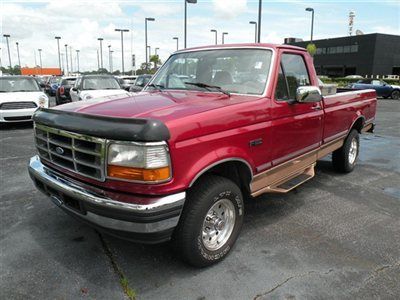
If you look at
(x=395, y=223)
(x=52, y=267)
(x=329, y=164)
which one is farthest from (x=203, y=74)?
(x=329, y=164)

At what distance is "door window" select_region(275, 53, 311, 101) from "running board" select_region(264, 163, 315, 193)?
99 centimetres

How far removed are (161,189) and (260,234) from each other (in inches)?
66.8

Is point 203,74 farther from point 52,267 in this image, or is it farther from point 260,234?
point 52,267

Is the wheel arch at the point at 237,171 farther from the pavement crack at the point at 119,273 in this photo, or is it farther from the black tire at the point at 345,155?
the black tire at the point at 345,155

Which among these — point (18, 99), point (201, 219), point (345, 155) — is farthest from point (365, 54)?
point (201, 219)

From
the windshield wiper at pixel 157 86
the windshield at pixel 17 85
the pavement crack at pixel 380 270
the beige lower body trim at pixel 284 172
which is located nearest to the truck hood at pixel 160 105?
the windshield wiper at pixel 157 86

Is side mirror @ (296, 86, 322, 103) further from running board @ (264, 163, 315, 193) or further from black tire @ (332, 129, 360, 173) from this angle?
black tire @ (332, 129, 360, 173)

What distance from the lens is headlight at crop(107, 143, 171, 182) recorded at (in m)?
2.67

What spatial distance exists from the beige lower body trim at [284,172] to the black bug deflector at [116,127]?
4.76ft

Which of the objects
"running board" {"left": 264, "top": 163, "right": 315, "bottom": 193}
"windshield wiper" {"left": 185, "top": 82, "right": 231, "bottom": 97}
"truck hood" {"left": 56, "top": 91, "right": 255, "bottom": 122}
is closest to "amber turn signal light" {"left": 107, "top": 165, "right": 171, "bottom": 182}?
"truck hood" {"left": 56, "top": 91, "right": 255, "bottom": 122}

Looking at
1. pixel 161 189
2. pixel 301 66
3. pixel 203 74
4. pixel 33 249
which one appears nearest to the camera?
pixel 161 189

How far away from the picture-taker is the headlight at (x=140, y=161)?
2.67 meters

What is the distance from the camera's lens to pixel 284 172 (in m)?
4.28

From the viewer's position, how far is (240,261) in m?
3.45
